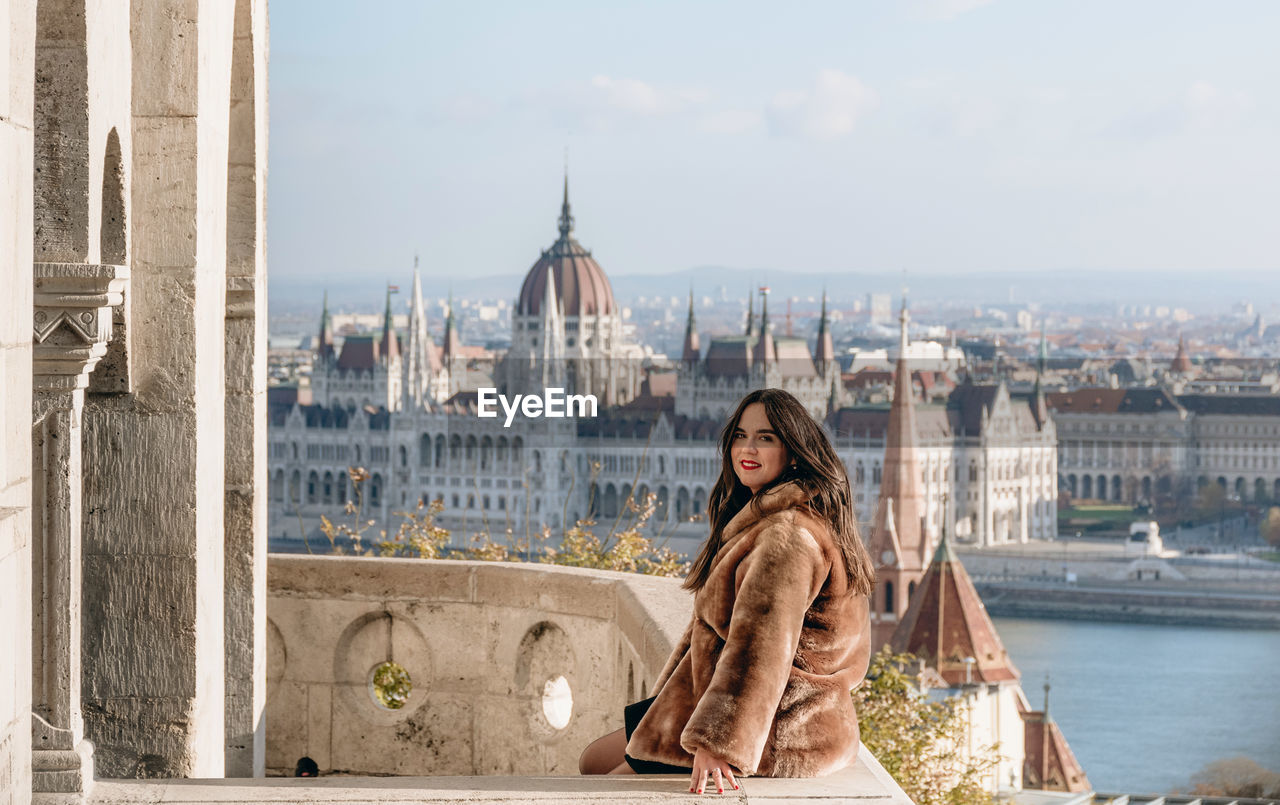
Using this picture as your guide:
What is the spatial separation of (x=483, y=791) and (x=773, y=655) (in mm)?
267

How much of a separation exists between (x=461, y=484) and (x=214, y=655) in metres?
57.5

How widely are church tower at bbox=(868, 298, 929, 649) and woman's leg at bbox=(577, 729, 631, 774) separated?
138ft

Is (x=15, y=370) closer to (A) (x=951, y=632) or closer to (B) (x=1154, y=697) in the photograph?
(A) (x=951, y=632)

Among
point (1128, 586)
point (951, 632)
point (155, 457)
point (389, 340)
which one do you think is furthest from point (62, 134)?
point (389, 340)

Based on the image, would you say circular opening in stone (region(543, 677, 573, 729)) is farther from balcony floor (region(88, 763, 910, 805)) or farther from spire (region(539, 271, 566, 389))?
spire (region(539, 271, 566, 389))

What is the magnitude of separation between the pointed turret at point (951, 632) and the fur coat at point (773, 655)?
29.2 m

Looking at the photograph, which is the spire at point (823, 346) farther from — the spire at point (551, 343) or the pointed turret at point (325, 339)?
the pointed turret at point (325, 339)

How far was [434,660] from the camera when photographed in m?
2.64

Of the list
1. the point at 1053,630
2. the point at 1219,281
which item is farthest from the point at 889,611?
the point at 1219,281

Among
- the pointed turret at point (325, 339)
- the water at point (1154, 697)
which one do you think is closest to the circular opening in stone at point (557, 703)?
the water at point (1154, 697)

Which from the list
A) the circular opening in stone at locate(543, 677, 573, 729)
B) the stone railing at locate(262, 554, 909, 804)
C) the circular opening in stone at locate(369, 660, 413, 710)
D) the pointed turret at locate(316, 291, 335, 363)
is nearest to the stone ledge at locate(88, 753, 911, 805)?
the stone railing at locate(262, 554, 909, 804)

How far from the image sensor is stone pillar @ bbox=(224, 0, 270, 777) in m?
2.12

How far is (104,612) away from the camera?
6.03ft

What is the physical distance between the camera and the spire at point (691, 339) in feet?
204
